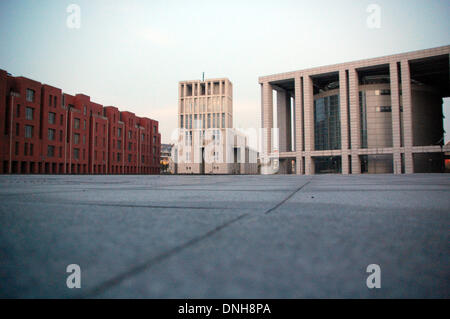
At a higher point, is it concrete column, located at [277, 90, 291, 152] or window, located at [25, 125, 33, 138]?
concrete column, located at [277, 90, 291, 152]

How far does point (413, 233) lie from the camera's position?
0.95 meters

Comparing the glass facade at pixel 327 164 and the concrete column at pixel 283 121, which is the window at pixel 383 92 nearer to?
the glass facade at pixel 327 164

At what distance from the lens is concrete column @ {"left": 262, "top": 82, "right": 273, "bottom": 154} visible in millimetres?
52156

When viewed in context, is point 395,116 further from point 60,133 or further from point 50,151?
point 50,151

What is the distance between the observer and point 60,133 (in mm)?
43969

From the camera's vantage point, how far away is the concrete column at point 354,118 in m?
45.6

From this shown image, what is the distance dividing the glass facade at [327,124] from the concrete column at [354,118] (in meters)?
3.57

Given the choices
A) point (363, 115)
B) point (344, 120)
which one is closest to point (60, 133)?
point (344, 120)

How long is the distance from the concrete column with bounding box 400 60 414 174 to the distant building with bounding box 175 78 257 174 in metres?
44.6

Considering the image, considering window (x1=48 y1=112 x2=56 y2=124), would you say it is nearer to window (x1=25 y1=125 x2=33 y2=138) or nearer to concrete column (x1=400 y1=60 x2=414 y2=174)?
window (x1=25 y1=125 x2=33 y2=138)

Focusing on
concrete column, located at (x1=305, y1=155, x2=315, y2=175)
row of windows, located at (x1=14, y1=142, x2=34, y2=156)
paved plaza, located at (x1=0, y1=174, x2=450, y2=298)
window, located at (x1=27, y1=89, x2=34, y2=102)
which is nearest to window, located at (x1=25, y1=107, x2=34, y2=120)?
→ window, located at (x1=27, y1=89, x2=34, y2=102)

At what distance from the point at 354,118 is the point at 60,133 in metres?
47.7
